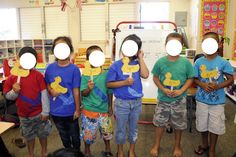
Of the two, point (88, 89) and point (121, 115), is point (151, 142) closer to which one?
point (121, 115)

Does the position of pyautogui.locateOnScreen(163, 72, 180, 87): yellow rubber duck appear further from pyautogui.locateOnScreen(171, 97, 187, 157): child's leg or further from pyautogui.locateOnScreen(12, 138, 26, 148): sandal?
pyautogui.locateOnScreen(12, 138, 26, 148): sandal

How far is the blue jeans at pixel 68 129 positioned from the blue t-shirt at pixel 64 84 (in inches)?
2.3

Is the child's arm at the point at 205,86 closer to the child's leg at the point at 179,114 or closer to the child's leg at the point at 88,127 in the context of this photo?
the child's leg at the point at 179,114

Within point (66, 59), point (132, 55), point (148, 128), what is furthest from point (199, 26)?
point (66, 59)

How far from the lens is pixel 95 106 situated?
196 centimetres

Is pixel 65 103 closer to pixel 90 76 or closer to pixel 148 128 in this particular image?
pixel 90 76

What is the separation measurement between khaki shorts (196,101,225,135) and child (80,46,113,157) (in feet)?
2.64

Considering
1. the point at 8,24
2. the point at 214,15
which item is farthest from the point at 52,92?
the point at 8,24

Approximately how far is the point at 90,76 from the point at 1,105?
8.10 feet

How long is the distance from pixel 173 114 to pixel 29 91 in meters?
1.25

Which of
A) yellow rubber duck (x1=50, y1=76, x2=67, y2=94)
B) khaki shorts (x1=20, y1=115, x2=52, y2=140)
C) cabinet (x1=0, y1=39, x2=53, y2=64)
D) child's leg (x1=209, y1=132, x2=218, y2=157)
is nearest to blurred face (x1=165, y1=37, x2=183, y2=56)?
child's leg (x1=209, y1=132, x2=218, y2=157)

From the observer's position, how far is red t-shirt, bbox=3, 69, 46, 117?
184 centimetres

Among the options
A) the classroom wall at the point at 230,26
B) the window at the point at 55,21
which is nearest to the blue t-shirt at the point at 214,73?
the classroom wall at the point at 230,26

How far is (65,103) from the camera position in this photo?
1837mm
